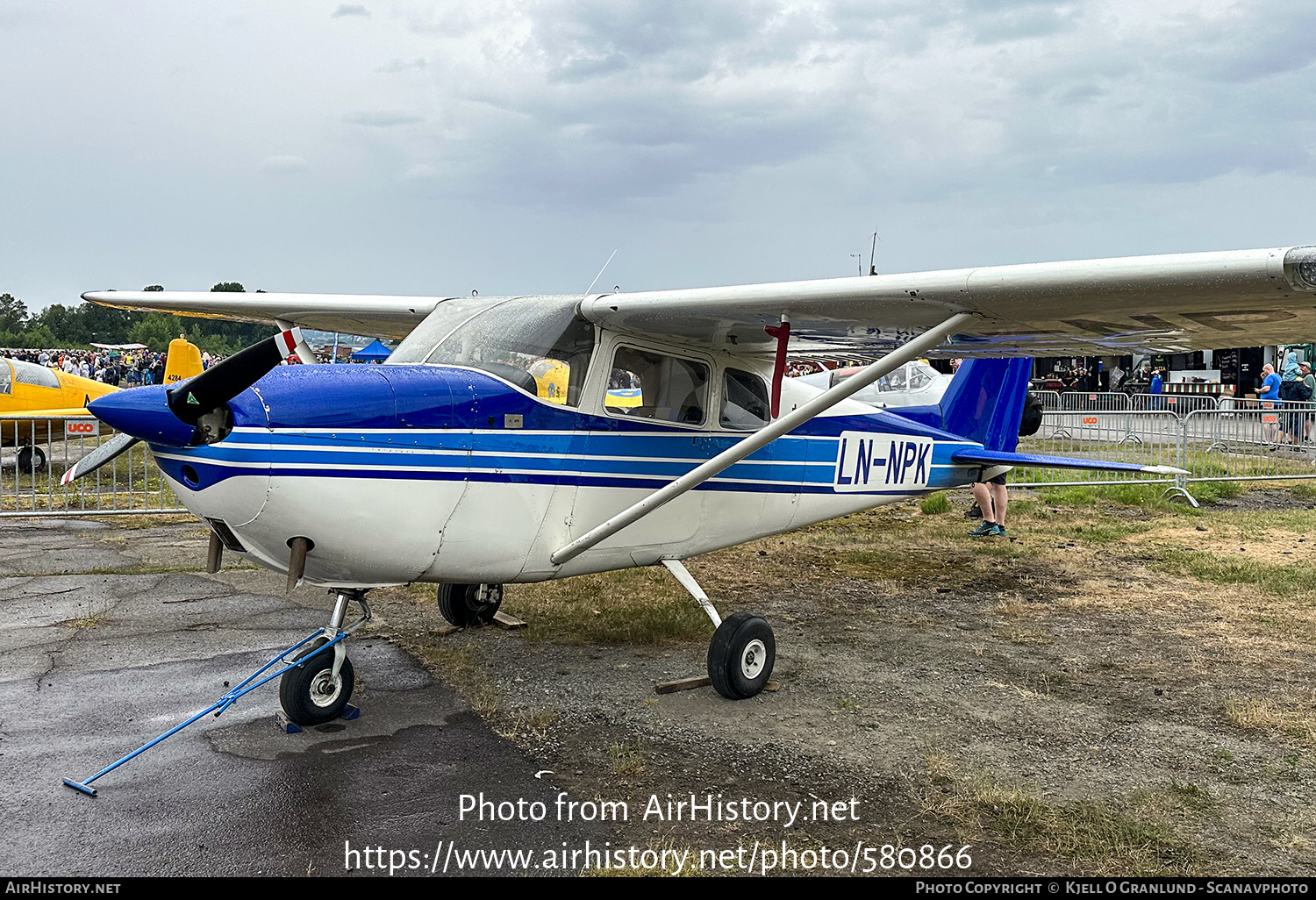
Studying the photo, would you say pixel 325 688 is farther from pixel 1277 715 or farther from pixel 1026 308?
pixel 1277 715

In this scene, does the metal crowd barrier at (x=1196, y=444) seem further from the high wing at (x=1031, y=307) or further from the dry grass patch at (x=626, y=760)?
the dry grass patch at (x=626, y=760)

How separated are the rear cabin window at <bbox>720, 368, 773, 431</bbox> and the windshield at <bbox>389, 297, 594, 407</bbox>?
1068 mm

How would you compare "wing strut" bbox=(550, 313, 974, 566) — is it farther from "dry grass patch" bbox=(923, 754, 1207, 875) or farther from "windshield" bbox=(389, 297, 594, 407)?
"dry grass patch" bbox=(923, 754, 1207, 875)

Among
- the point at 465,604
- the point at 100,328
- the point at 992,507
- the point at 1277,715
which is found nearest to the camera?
the point at 1277,715

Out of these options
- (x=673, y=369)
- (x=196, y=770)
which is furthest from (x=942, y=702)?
(x=196, y=770)

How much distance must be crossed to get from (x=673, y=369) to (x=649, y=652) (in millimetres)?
1721

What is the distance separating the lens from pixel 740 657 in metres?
5.05

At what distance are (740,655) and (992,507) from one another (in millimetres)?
5868

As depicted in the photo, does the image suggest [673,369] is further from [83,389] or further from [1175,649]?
[83,389]

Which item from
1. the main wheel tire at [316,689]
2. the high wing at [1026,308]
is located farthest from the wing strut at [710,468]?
the main wheel tire at [316,689]

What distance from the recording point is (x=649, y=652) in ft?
19.3

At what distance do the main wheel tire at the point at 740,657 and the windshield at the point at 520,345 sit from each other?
4.78 feet

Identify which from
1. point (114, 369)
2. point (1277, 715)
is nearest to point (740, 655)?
point (1277, 715)
